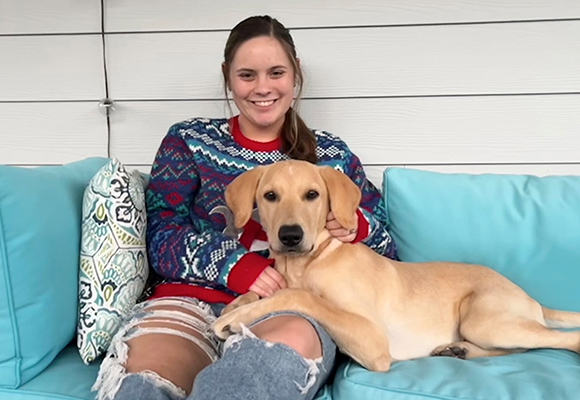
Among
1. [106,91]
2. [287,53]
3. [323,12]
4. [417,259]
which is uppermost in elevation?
[323,12]

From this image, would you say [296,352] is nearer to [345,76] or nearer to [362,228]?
[362,228]

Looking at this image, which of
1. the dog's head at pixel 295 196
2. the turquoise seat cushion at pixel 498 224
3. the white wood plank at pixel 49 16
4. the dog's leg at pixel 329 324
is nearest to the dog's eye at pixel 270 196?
the dog's head at pixel 295 196

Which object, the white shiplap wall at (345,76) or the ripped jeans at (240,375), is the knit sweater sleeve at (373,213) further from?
the ripped jeans at (240,375)

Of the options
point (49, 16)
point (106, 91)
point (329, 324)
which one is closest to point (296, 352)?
point (329, 324)

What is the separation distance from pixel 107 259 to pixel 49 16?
1.36 metres

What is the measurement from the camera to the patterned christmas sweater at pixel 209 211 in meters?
1.61

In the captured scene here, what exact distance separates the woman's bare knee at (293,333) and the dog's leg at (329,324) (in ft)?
0.18

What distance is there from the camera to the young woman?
112cm

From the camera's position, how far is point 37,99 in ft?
7.79

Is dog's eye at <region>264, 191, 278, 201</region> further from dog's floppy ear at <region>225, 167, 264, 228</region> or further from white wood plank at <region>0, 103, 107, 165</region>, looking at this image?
white wood plank at <region>0, 103, 107, 165</region>

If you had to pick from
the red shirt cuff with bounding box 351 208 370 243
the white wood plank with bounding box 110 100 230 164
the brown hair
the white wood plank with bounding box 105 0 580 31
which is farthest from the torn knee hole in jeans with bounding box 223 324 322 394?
the white wood plank with bounding box 105 0 580 31

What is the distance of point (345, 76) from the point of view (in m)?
2.22

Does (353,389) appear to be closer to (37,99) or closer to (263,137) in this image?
(263,137)

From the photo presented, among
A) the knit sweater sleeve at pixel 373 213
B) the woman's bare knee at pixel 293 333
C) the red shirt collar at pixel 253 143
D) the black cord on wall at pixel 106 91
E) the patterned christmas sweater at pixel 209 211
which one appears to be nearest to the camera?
the woman's bare knee at pixel 293 333
